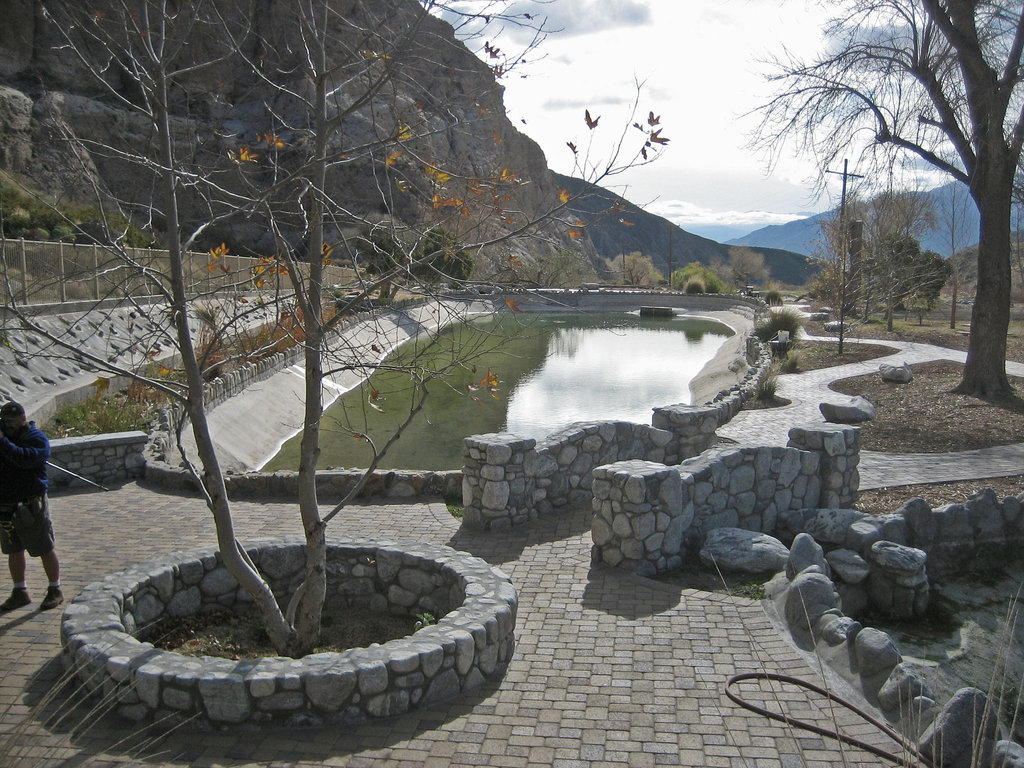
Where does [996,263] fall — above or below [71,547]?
above

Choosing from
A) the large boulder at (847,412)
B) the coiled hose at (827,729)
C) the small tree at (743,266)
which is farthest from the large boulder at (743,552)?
the small tree at (743,266)

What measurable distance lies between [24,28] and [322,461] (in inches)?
1826

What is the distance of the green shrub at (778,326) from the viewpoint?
3120 cm

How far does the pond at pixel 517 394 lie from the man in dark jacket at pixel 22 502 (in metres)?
2.93

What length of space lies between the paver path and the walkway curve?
581cm

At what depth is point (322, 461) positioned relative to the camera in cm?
1697

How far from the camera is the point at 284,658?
17.3ft

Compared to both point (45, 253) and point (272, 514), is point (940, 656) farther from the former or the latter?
point (45, 253)

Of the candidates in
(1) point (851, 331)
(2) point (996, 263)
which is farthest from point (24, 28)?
(2) point (996, 263)

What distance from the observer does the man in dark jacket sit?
6.47m

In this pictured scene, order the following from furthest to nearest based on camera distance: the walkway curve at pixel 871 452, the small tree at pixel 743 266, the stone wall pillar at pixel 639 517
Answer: the small tree at pixel 743 266 → the walkway curve at pixel 871 452 → the stone wall pillar at pixel 639 517

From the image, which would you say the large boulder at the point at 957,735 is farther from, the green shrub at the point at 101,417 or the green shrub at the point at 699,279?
the green shrub at the point at 699,279

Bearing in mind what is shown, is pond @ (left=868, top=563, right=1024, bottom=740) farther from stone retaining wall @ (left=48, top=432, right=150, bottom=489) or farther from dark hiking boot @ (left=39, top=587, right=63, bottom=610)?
stone retaining wall @ (left=48, top=432, right=150, bottom=489)

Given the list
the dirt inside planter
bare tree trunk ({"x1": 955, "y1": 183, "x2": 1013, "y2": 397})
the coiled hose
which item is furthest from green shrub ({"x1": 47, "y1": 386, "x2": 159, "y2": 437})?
bare tree trunk ({"x1": 955, "y1": 183, "x2": 1013, "y2": 397})
